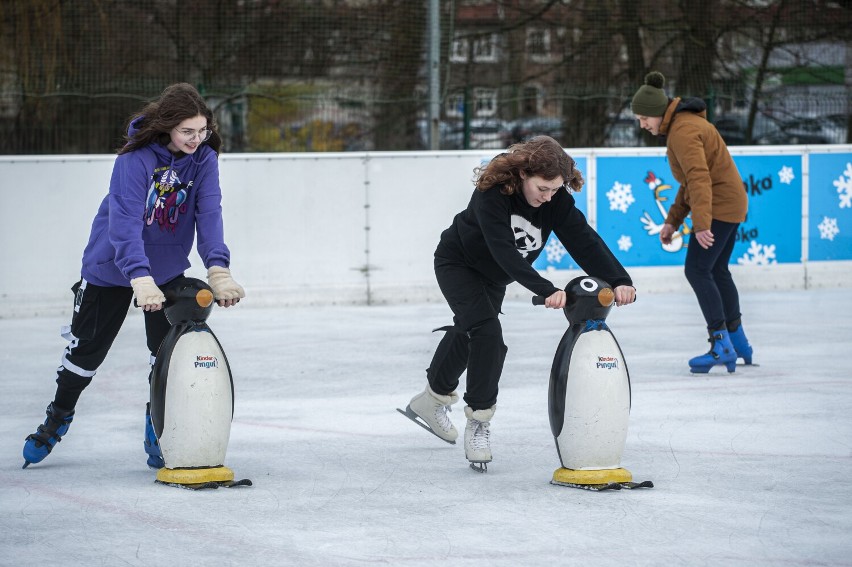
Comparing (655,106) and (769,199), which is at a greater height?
(655,106)

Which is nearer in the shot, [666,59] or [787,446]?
[787,446]

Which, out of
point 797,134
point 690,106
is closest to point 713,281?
point 690,106

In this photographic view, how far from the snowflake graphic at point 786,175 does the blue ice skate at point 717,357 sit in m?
4.91

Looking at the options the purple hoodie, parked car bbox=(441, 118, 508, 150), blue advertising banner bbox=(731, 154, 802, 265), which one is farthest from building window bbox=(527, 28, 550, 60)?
the purple hoodie

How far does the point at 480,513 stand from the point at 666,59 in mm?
12943

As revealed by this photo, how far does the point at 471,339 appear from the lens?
4.88 metres

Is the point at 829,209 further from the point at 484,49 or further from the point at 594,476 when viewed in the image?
the point at 594,476

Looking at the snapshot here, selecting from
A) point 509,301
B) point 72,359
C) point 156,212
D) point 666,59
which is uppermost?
point 666,59

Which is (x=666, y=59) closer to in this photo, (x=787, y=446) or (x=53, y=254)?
(x=53, y=254)

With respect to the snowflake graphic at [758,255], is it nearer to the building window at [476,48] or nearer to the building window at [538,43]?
the building window at [476,48]

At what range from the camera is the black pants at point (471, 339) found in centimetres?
481

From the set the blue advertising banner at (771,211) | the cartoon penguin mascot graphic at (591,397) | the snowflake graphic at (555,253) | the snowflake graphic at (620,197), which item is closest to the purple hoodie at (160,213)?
the cartoon penguin mascot graphic at (591,397)

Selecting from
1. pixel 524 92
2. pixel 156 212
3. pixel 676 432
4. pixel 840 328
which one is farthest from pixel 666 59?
pixel 156 212

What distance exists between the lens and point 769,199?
11562mm
